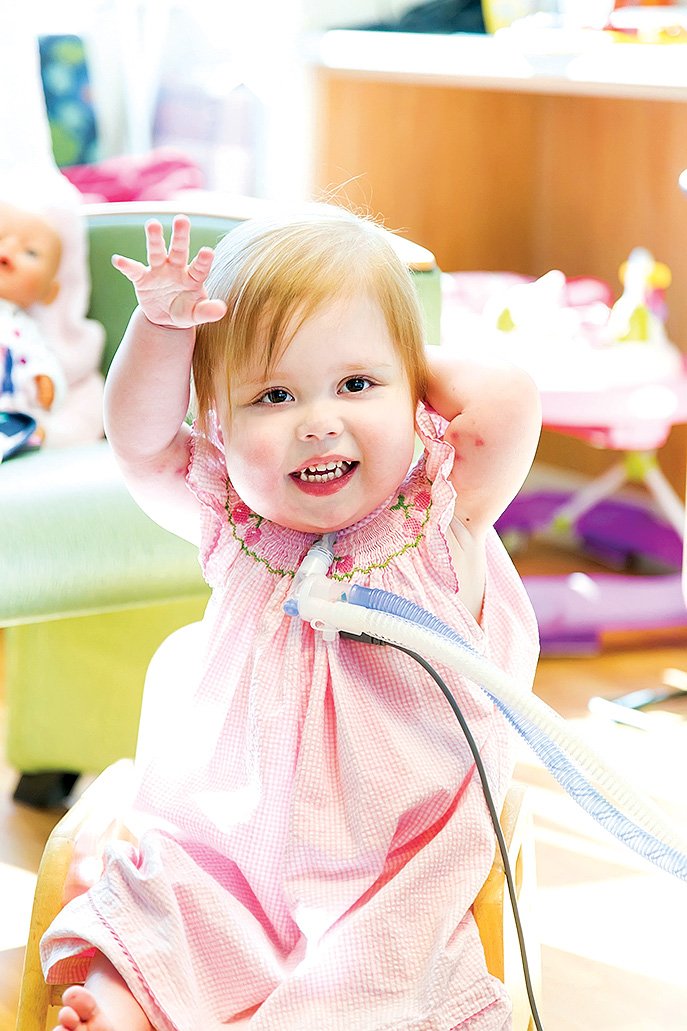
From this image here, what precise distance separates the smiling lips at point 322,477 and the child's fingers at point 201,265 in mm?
140

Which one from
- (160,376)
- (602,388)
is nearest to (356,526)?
(160,376)

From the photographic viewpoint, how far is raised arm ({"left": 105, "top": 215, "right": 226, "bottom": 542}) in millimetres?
860

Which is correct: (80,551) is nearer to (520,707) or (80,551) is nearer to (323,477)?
(323,477)

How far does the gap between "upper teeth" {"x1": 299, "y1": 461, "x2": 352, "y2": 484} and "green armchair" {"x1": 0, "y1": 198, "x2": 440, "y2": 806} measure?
477mm

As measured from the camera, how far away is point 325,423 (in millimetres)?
909

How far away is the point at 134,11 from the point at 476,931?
200 cm

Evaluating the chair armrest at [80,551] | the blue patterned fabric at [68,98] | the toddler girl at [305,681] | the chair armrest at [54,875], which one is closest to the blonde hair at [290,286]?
the toddler girl at [305,681]

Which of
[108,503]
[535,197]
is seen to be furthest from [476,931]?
[535,197]

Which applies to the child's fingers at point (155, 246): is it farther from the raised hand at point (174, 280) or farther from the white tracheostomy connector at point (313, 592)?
the white tracheostomy connector at point (313, 592)

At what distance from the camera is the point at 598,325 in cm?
214

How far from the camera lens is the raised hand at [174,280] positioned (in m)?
0.85

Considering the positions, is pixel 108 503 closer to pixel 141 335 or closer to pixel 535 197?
pixel 141 335

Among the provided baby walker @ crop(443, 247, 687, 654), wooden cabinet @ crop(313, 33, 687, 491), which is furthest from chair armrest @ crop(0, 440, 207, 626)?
wooden cabinet @ crop(313, 33, 687, 491)

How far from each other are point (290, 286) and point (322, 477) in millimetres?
121
